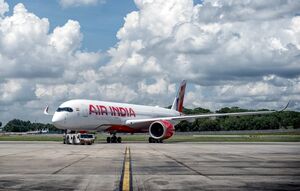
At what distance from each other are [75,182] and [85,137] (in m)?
32.5

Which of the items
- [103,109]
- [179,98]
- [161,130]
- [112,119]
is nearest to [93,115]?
[103,109]

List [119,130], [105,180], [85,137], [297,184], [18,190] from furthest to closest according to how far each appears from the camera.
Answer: [119,130]
[85,137]
[105,180]
[297,184]
[18,190]

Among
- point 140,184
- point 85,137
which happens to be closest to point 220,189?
point 140,184

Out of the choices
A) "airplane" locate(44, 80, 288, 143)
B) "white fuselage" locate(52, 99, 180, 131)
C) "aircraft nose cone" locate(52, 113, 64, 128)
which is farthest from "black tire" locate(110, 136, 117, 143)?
"aircraft nose cone" locate(52, 113, 64, 128)

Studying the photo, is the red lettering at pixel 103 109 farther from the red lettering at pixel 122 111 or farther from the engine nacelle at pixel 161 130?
the engine nacelle at pixel 161 130

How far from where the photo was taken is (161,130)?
50469 millimetres

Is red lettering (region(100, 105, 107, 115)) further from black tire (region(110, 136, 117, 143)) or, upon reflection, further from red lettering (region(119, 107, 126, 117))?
black tire (region(110, 136, 117, 143))

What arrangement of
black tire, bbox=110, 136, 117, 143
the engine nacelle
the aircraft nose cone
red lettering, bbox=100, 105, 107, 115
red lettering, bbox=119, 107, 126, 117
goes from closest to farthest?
the aircraft nose cone, red lettering, bbox=100, 105, 107, 115, the engine nacelle, black tire, bbox=110, 136, 117, 143, red lettering, bbox=119, 107, 126, 117

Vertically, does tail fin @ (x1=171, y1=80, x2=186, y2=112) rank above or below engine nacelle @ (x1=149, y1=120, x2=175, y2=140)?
above

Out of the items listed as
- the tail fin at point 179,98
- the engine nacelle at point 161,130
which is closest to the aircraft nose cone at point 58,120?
the engine nacelle at point 161,130

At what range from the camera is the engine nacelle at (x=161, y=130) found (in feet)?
161

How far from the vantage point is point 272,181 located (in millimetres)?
11914

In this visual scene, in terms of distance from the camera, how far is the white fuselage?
44.5 m

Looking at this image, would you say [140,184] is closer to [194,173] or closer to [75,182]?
[75,182]
